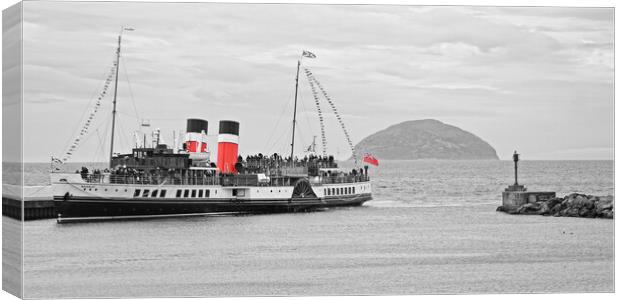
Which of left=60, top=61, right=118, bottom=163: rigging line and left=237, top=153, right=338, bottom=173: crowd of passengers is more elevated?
left=60, top=61, right=118, bottom=163: rigging line

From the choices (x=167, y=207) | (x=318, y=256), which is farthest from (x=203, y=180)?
(x=318, y=256)

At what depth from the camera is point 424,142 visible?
38.1m

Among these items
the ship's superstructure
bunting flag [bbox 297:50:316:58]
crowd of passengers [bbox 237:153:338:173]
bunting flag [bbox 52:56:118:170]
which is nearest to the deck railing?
the ship's superstructure

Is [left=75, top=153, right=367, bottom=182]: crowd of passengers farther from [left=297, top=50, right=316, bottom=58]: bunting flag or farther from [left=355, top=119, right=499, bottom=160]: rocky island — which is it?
[left=297, top=50, right=316, bottom=58]: bunting flag

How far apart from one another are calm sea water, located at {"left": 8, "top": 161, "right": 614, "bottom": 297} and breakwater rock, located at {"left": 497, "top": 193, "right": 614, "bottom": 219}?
3.23 ft

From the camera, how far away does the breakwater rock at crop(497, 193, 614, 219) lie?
4372cm

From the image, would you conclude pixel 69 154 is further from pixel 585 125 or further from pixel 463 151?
pixel 463 151

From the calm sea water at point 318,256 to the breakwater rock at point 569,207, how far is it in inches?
38.7

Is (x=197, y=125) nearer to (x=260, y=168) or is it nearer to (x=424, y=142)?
(x=424, y=142)

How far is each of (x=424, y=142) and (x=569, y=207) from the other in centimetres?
1076

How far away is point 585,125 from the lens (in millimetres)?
26938

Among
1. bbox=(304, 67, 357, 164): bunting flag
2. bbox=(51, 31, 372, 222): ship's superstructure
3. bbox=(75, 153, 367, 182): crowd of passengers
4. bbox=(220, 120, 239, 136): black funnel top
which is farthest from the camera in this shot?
bbox=(75, 153, 367, 182): crowd of passengers

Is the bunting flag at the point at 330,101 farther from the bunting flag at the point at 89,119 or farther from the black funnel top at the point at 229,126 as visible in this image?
the bunting flag at the point at 89,119

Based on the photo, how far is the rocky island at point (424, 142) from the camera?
31506 millimetres
